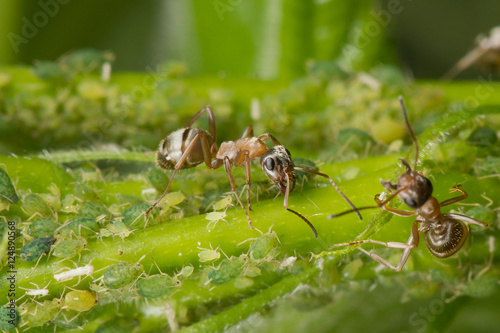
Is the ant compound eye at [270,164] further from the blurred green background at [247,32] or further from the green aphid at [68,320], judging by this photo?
the blurred green background at [247,32]

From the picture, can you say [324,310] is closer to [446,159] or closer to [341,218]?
[341,218]

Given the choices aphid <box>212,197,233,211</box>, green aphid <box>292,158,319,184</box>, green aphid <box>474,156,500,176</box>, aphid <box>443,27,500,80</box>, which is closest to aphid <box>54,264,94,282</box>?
aphid <box>212,197,233,211</box>

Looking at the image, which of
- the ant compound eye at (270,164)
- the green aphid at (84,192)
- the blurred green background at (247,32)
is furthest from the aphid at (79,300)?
the blurred green background at (247,32)

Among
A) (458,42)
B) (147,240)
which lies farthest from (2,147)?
(458,42)

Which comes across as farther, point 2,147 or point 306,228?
point 2,147

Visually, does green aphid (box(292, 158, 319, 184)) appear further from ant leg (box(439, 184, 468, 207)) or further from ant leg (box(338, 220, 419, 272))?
ant leg (box(439, 184, 468, 207))

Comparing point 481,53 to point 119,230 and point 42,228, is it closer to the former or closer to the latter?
point 119,230
